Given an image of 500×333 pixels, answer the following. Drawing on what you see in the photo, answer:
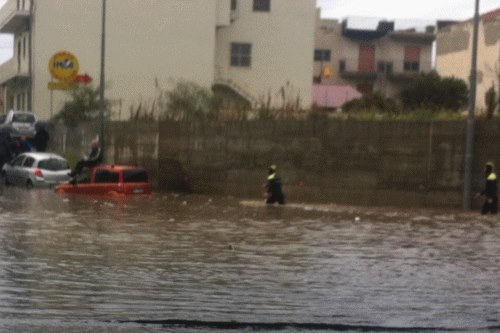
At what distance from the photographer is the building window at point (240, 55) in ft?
203

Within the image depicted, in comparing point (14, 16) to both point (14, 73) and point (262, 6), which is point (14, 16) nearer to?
point (14, 73)

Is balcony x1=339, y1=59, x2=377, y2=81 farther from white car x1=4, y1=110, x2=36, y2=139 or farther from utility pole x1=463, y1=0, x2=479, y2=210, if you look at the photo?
utility pole x1=463, y1=0, x2=479, y2=210

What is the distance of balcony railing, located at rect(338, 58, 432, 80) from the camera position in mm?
83812

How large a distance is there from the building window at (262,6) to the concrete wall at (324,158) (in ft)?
79.6

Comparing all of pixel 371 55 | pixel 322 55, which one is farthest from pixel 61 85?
pixel 371 55

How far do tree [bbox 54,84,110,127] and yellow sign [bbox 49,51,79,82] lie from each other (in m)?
1.13

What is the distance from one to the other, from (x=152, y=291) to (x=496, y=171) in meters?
20.1

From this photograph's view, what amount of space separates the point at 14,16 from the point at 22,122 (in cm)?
1240

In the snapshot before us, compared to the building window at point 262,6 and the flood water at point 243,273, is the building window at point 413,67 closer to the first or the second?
the building window at point 262,6

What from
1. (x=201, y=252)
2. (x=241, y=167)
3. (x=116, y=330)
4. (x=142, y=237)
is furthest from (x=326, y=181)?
(x=116, y=330)

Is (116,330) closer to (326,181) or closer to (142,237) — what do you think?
(142,237)

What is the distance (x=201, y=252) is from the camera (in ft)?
54.6

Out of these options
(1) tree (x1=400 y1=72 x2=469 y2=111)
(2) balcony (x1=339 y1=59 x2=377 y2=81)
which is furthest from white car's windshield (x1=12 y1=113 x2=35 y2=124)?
(2) balcony (x1=339 y1=59 x2=377 y2=81)

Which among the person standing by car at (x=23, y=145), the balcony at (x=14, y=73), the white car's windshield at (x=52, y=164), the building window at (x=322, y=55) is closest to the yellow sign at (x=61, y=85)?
the person standing by car at (x=23, y=145)
